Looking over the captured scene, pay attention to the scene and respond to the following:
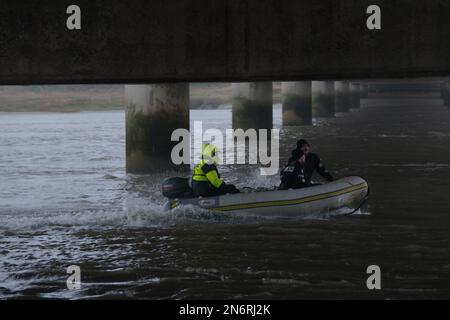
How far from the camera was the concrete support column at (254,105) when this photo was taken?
35031 millimetres

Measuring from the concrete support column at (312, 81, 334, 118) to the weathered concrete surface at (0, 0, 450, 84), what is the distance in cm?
4004

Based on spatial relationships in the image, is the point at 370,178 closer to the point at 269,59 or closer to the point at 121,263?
the point at 269,59

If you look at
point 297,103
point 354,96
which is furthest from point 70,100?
point 297,103

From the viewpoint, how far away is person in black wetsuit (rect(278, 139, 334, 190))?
45.8 feet

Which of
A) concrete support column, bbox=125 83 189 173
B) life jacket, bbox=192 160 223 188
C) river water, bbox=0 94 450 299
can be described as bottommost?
river water, bbox=0 94 450 299

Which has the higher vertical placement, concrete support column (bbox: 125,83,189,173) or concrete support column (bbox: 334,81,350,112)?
concrete support column (bbox: 334,81,350,112)

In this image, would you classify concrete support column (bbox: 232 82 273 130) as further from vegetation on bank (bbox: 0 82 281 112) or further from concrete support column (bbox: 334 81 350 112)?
vegetation on bank (bbox: 0 82 281 112)

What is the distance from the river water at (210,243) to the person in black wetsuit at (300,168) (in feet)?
2.70

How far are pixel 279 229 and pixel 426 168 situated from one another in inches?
379

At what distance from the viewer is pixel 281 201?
13.6 metres

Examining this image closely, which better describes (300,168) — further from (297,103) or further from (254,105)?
(297,103)

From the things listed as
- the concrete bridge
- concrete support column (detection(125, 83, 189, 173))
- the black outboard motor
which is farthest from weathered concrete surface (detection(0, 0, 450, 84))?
concrete support column (detection(125, 83, 189, 173))

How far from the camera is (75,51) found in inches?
504
